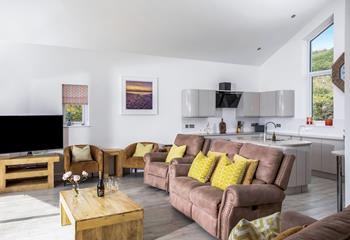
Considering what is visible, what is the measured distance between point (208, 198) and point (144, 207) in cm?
136

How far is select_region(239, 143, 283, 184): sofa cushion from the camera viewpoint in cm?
306

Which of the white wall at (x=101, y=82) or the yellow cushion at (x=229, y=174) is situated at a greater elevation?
the white wall at (x=101, y=82)

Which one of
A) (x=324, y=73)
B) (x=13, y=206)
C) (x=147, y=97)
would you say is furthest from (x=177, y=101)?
(x=13, y=206)

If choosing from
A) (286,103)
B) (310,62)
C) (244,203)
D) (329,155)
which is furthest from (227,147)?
(310,62)

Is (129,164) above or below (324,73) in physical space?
below

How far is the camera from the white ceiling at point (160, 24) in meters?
4.73

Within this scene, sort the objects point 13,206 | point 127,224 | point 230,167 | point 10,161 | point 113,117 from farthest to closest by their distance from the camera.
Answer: point 113,117 < point 10,161 < point 13,206 < point 230,167 < point 127,224

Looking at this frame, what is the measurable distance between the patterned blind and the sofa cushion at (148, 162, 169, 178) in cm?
218

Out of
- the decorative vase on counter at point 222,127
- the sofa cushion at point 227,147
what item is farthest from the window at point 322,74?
the sofa cushion at point 227,147

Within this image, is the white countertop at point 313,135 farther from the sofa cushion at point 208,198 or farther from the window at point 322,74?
the sofa cushion at point 208,198

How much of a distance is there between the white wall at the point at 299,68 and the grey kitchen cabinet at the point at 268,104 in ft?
1.07

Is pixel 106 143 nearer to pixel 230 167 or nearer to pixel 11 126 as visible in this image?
pixel 11 126

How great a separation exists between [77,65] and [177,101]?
2.48 metres

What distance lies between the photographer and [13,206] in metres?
3.98
